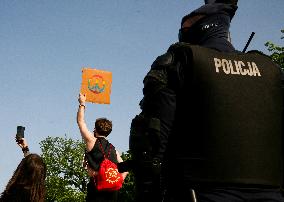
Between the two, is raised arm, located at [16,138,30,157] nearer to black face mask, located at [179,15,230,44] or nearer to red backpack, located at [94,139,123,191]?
red backpack, located at [94,139,123,191]

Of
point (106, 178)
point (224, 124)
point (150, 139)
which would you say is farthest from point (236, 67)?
point (106, 178)

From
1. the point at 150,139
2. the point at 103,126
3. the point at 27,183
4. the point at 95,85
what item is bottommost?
the point at 27,183

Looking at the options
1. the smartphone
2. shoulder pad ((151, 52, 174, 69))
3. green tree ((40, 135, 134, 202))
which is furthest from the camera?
green tree ((40, 135, 134, 202))

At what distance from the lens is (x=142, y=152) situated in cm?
253

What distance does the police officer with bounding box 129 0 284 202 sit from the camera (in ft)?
8.07

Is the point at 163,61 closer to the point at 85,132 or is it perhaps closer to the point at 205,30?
the point at 205,30

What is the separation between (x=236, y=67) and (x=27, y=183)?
120 inches

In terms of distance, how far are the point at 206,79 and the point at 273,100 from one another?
19.5 inches

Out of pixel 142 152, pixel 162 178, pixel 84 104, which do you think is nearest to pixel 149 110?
pixel 142 152

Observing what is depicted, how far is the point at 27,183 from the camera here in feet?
15.6

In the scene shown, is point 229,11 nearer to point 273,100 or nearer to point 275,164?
point 273,100

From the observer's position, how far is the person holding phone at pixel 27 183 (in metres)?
4.70

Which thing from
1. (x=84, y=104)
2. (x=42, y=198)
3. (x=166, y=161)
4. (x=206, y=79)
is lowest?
(x=42, y=198)

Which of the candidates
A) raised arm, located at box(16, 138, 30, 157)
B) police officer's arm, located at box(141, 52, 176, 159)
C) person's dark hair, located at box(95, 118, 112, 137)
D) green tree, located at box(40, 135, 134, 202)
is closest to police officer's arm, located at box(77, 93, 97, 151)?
person's dark hair, located at box(95, 118, 112, 137)
